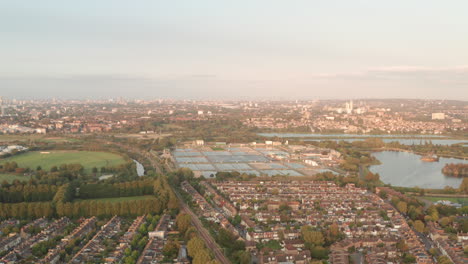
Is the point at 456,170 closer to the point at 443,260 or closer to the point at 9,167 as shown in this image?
the point at 443,260

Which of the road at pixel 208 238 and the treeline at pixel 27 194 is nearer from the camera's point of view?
the road at pixel 208 238

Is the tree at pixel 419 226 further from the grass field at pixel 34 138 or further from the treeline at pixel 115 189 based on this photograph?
the grass field at pixel 34 138

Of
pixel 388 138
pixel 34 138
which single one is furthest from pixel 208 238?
pixel 388 138

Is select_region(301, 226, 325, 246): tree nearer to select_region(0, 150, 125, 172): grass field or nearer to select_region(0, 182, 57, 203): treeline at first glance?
select_region(0, 182, 57, 203): treeline

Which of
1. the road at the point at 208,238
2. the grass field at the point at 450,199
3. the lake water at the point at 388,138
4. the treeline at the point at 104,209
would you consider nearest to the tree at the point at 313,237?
the road at the point at 208,238

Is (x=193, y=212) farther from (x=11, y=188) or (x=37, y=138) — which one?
(x=37, y=138)

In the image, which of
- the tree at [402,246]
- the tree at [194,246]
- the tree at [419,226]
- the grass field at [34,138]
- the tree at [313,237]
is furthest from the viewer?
the grass field at [34,138]
